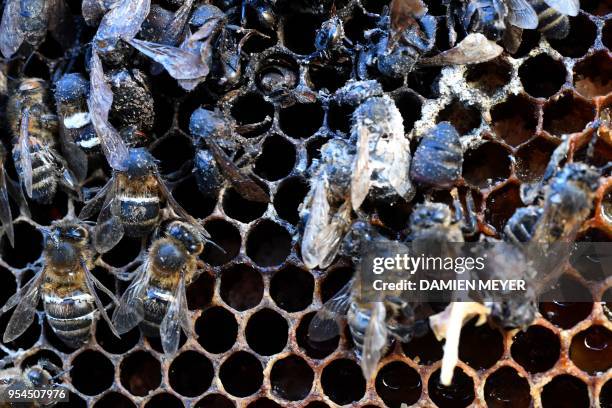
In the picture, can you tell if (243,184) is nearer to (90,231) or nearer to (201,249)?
(201,249)

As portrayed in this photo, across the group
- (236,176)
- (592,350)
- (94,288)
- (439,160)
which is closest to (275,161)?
(236,176)

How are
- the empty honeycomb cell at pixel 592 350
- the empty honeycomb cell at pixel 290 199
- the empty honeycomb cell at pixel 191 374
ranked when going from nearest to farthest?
the empty honeycomb cell at pixel 592 350 < the empty honeycomb cell at pixel 290 199 < the empty honeycomb cell at pixel 191 374

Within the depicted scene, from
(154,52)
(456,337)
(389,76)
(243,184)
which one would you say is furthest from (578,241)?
(154,52)

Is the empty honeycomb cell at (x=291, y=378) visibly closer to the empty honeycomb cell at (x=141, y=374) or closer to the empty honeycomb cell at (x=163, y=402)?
the empty honeycomb cell at (x=163, y=402)

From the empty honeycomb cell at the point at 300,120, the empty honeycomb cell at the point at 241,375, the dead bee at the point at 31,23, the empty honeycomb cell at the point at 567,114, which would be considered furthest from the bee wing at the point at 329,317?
the dead bee at the point at 31,23

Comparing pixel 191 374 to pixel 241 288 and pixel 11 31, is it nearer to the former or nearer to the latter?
pixel 241 288

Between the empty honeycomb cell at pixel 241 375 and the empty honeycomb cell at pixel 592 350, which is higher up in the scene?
the empty honeycomb cell at pixel 592 350

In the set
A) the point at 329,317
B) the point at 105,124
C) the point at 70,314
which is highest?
the point at 105,124
